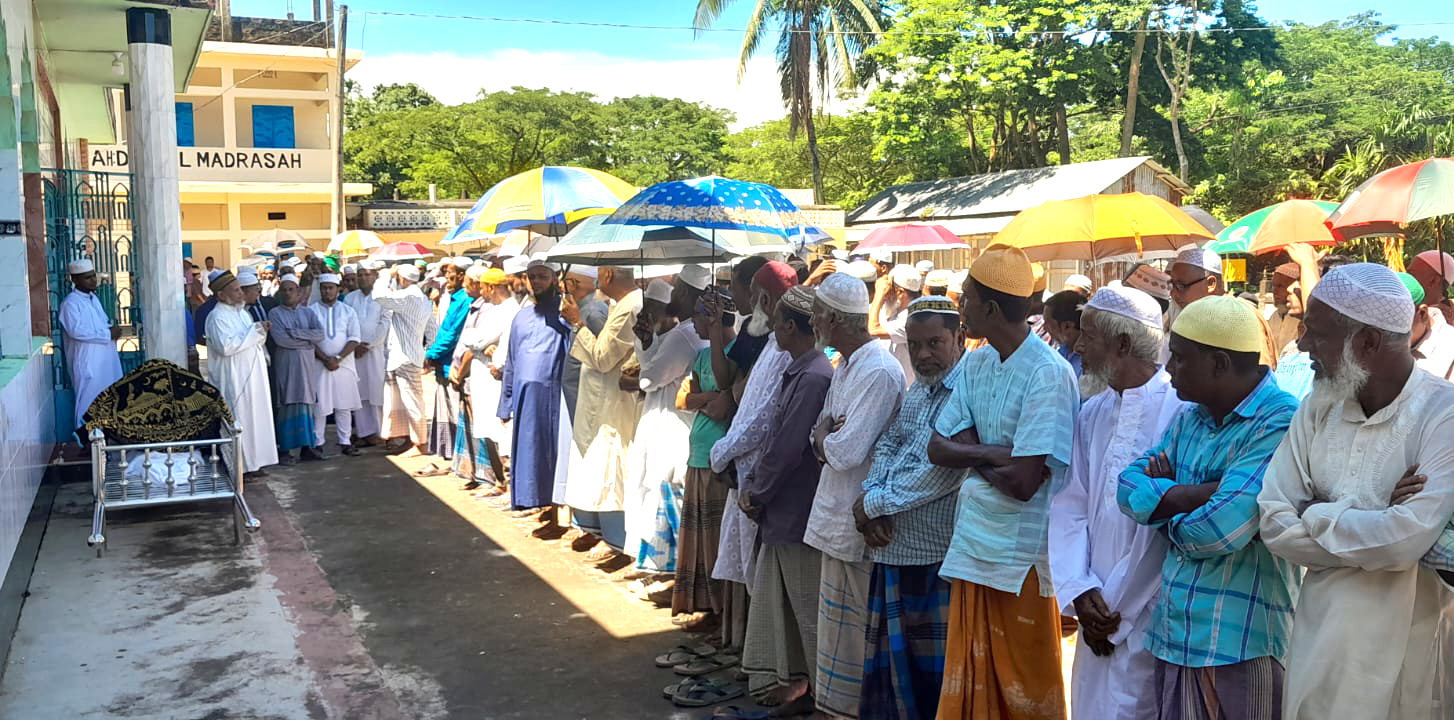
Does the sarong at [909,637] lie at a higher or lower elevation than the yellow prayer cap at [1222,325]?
lower

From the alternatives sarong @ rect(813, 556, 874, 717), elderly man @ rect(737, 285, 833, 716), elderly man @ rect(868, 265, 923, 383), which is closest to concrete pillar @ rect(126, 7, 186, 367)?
elderly man @ rect(868, 265, 923, 383)

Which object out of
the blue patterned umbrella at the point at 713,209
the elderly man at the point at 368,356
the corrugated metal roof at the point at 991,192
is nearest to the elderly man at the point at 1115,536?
the blue patterned umbrella at the point at 713,209

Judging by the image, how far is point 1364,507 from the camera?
2492 millimetres

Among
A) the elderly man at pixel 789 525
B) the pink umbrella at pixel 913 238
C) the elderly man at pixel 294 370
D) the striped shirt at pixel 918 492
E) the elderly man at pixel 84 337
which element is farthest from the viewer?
the pink umbrella at pixel 913 238

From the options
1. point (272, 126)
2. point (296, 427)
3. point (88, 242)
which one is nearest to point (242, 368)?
point (296, 427)

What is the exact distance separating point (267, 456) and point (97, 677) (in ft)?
14.9

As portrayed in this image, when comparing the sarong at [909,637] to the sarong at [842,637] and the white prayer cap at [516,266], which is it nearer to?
the sarong at [842,637]

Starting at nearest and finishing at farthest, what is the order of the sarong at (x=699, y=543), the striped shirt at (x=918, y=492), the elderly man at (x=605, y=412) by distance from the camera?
the striped shirt at (x=918, y=492) → the sarong at (x=699, y=543) → the elderly man at (x=605, y=412)

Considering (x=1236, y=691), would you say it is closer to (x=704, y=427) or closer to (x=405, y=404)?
(x=704, y=427)

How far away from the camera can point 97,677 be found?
5.01 m

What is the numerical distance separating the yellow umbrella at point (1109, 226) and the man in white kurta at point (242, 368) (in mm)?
5816

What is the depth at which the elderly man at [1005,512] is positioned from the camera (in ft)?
11.3

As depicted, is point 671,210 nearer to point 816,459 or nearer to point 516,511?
point 816,459

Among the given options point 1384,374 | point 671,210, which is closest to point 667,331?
point 671,210
